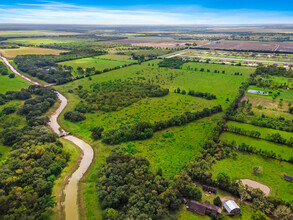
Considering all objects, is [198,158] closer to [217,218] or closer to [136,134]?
[217,218]

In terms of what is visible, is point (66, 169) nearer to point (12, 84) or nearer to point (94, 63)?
point (12, 84)

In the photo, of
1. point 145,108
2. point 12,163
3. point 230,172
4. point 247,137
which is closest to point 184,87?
point 145,108

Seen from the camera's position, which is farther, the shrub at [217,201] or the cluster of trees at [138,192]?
the shrub at [217,201]

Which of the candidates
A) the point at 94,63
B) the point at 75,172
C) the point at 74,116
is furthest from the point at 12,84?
the point at 75,172

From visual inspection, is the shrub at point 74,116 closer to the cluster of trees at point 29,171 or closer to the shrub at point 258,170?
the cluster of trees at point 29,171

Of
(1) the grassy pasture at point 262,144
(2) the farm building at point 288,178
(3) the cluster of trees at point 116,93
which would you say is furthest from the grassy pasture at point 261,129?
(3) the cluster of trees at point 116,93

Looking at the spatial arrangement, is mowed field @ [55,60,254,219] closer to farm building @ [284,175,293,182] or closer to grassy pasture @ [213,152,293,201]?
grassy pasture @ [213,152,293,201]

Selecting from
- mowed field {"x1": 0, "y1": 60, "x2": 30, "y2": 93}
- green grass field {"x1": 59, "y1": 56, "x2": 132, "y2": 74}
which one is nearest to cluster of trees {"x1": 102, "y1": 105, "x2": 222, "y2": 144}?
mowed field {"x1": 0, "y1": 60, "x2": 30, "y2": 93}
